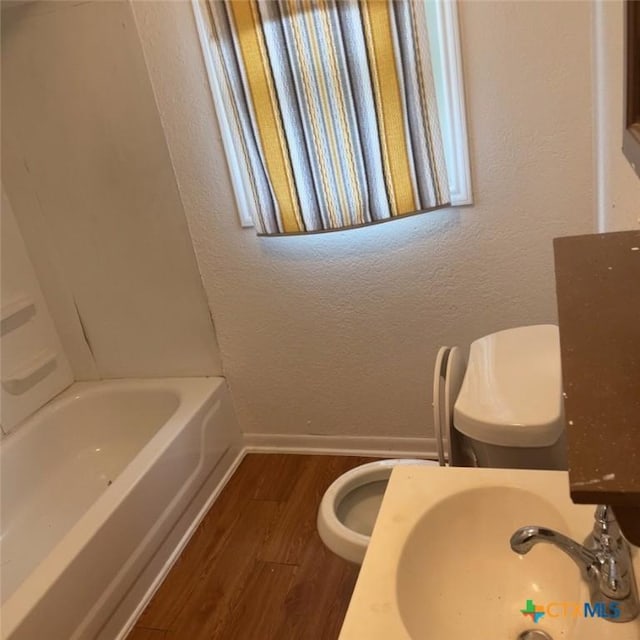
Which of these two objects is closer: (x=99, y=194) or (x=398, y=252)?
(x=398, y=252)

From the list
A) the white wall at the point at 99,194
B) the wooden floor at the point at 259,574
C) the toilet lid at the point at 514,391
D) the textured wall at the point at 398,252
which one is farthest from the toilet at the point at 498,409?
the white wall at the point at 99,194

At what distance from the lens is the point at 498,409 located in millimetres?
1362

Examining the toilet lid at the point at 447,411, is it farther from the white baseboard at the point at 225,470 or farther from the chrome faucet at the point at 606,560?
the white baseboard at the point at 225,470

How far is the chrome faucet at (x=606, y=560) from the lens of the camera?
2.46 feet

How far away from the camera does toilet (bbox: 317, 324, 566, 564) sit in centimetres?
132

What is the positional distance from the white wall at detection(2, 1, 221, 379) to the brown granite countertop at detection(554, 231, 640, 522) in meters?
1.70

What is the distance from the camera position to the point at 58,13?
2.11 meters

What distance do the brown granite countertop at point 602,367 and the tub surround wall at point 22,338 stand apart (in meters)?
2.18

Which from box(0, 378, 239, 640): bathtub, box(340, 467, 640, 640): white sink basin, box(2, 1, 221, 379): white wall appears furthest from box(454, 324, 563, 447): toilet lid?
box(2, 1, 221, 379): white wall

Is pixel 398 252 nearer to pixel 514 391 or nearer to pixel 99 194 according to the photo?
pixel 514 391

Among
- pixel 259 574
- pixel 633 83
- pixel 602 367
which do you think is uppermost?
pixel 633 83

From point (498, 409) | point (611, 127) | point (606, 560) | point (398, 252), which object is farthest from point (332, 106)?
point (606, 560)

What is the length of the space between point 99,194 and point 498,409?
1.71m

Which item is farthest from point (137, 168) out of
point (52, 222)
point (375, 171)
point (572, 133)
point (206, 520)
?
point (572, 133)
